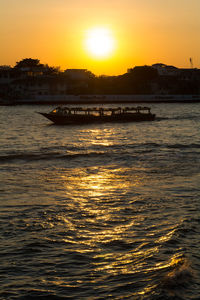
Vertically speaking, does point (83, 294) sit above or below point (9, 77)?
below

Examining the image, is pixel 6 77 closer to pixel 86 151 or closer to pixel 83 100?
pixel 83 100

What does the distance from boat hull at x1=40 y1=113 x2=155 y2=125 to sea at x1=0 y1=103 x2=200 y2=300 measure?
1192 inches

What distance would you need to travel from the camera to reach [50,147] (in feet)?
102

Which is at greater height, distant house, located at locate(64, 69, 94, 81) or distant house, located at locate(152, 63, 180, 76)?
distant house, located at locate(152, 63, 180, 76)

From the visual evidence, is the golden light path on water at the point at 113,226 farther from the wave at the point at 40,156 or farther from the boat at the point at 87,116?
the boat at the point at 87,116

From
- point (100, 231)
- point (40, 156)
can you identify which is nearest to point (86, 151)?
point (40, 156)

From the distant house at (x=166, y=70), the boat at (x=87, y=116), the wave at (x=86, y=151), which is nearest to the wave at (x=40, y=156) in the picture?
the wave at (x=86, y=151)

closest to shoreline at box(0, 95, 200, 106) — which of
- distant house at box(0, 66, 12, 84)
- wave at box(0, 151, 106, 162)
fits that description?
distant house at box(0, 66, 12, 84)

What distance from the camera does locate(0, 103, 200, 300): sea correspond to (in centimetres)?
827

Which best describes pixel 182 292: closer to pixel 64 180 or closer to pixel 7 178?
pixel 64 180

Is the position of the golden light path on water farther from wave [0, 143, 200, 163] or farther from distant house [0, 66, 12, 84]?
distant house [0, 66, 12, 84]

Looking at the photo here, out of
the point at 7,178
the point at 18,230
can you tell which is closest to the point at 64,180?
the point at 7,178

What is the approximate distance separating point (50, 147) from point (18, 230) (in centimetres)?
2006

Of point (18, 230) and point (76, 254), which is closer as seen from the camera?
point (76, 254)
